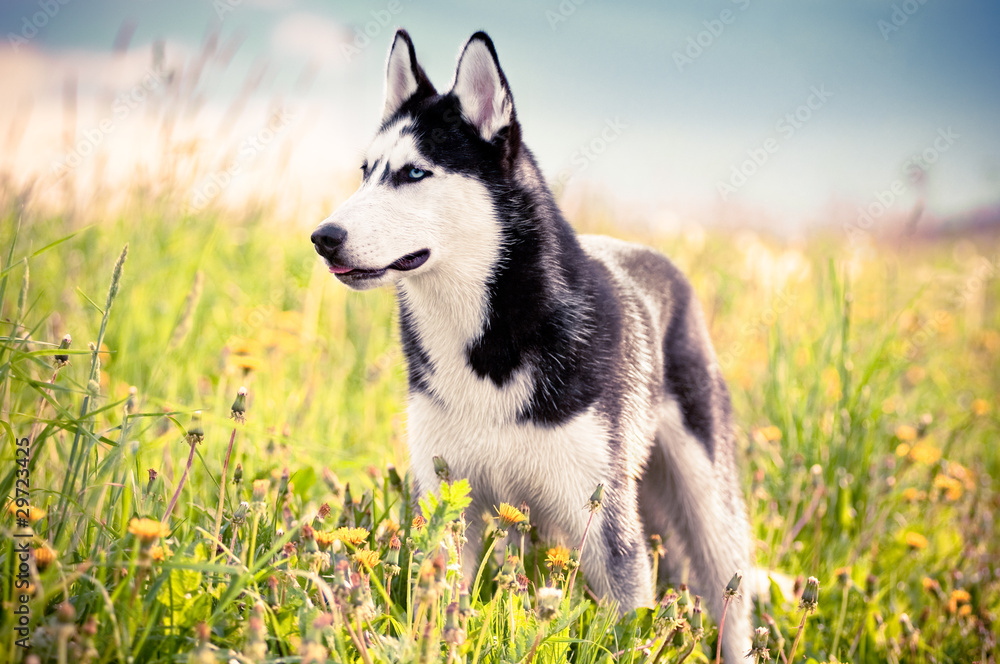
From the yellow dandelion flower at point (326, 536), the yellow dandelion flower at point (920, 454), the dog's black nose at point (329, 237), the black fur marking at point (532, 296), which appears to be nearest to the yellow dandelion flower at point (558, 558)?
the black fur marking at point (532, 296)

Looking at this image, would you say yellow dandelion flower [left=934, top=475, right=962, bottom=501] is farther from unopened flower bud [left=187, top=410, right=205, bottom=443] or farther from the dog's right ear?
unopened flower bud [left=187, top=410, right=205, bottom=443]

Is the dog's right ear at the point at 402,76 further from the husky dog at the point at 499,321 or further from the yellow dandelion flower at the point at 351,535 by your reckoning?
the yellow dandelion flower at the point at 351,535

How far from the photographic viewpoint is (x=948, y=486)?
10.7 ft

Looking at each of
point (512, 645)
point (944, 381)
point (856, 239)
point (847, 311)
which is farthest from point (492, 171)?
point (944, 381)

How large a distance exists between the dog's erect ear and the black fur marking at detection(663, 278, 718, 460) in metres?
1.16

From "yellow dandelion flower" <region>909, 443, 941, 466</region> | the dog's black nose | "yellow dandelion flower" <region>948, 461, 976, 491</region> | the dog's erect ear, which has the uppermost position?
the dog's erect ear

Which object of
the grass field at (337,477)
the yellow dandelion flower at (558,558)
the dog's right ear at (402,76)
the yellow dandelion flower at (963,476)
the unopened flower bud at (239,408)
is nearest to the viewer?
the grass field at (337,477)

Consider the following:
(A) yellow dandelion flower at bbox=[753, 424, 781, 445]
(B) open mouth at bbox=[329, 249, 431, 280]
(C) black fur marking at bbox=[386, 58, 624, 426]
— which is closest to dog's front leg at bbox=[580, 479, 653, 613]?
(C) black fur marking at bbox=[386, 58, 624, 426]

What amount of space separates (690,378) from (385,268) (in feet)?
4.66

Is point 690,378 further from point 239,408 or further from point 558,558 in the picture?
point 239,408

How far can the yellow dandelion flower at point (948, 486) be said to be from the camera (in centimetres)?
327

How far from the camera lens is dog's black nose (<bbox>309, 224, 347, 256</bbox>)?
220 cm

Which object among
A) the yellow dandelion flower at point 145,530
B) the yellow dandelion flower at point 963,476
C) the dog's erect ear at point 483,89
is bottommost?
the yellow dandelion flower at point 963,476

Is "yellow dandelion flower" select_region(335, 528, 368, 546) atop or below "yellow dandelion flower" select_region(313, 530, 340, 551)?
below
